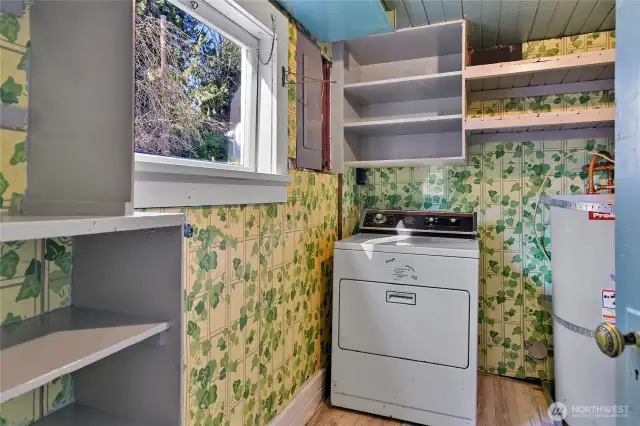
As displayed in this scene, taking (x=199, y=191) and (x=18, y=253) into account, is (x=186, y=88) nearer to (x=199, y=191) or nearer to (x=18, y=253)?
(x=199, y=191)

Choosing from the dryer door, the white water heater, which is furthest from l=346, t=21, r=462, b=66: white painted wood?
the dryer door

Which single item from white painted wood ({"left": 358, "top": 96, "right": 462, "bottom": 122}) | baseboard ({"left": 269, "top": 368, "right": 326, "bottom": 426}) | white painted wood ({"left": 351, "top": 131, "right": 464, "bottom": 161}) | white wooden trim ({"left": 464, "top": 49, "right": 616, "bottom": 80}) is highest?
white wooden trim ({"left": 464, "top": 49, "right": 616, "bottom": 80})

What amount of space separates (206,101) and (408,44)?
1.40m

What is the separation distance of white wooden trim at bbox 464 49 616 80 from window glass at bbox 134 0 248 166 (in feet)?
4.04

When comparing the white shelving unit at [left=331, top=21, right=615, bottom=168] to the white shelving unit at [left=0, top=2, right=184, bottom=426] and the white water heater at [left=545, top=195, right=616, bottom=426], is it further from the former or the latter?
the white shelving unit at [left=0, top=2, right=184, bottom=426]

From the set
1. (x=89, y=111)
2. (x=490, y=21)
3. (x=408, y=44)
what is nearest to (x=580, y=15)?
(x=490, y=21)

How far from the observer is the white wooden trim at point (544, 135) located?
7.25 ft

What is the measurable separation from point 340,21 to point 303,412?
1.98 metres

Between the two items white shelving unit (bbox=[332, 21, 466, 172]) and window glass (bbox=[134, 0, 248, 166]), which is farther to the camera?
white shelving unit (bbox=[332, 21, 466, 172])

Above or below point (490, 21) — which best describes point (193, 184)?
below

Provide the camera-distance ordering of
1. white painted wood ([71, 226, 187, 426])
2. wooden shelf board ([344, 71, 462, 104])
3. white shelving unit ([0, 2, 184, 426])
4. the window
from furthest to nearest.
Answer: wooden shelf board ([344, 71, 462, 104]) < the window < white painted wood ([71, 226, 187, 426]) < white shelving unit ([0, 2, 184, 426])

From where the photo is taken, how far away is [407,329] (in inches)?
75.4

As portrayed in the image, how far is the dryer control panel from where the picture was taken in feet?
7.33

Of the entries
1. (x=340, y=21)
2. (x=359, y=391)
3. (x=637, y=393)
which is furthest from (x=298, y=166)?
(x=637, y=393)
